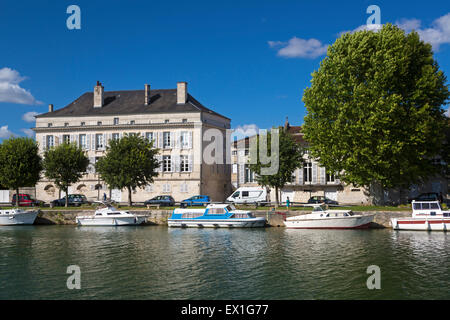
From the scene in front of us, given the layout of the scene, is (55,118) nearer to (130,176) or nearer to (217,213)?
(130,176)

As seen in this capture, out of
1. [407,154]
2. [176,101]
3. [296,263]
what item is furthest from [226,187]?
[296,263]

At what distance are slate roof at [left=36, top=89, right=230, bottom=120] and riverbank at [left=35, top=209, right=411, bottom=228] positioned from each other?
1954 cm

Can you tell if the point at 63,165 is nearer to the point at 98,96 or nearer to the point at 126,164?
the point at 126,164

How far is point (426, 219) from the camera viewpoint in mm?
33969

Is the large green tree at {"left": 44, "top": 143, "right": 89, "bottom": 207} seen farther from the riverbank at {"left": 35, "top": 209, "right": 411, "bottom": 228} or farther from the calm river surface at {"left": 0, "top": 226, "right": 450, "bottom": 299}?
the calm river surface at {"left": 0, "top": 226, "right": 450, "bottom": 299}

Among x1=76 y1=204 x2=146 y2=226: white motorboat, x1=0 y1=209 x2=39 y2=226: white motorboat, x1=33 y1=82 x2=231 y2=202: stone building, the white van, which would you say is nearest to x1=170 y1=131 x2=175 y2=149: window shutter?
x1=33 y1=82 x2=231 y2=202: stone building

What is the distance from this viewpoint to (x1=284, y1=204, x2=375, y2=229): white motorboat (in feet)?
117

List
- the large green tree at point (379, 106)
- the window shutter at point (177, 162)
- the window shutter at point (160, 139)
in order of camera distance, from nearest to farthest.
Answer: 1. the large green tree at point (379, 106)
2. the window shutter at point (177, 162)
3. the window shutter at point (160, 139)

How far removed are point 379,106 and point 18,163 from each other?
36.0m

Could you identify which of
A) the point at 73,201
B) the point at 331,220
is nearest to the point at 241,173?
the point at 73,201

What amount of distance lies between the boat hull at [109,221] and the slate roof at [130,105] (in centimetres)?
2085

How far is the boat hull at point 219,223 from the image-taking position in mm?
37625

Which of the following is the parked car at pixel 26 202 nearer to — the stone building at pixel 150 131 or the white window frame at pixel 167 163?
the stone building at pixel 150 131

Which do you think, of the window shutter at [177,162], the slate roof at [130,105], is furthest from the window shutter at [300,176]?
the window shutter at [177,162]
